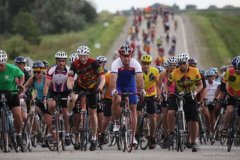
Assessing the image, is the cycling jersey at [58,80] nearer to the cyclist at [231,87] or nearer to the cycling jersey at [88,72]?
the cycling jersey at [88,72]

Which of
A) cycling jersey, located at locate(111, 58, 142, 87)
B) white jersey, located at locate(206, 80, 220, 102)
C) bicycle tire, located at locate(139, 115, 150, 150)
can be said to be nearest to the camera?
cycling jersey, located at locate(111, 58, 142, 87)

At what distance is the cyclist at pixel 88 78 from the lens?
1435 centimetres

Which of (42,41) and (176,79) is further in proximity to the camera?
(42,41)

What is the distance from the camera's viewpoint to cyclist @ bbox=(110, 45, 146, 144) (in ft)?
46.0

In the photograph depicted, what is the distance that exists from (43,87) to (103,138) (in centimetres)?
175

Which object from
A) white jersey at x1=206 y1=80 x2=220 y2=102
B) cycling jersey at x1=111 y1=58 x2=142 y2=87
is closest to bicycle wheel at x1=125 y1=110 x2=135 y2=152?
cycling jersey at x1=111 y1=58 x2=142 y2=87

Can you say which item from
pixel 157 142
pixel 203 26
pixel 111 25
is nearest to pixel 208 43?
pixel 203 26

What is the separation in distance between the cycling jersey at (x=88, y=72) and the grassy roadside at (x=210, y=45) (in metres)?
41.9

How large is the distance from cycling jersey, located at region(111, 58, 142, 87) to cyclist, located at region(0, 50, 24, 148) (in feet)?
6.29

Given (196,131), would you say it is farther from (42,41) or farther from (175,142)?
(42,41)

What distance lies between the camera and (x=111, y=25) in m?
91.3

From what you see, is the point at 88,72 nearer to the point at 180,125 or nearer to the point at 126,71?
the point at 126,71

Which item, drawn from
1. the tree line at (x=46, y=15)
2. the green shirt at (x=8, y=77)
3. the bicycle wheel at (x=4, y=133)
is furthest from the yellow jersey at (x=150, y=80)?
the tree line at (x=46, y=15)

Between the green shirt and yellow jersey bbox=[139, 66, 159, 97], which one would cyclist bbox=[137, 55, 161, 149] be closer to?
yellow jersey bbox=[139, 66, 159, 97]
